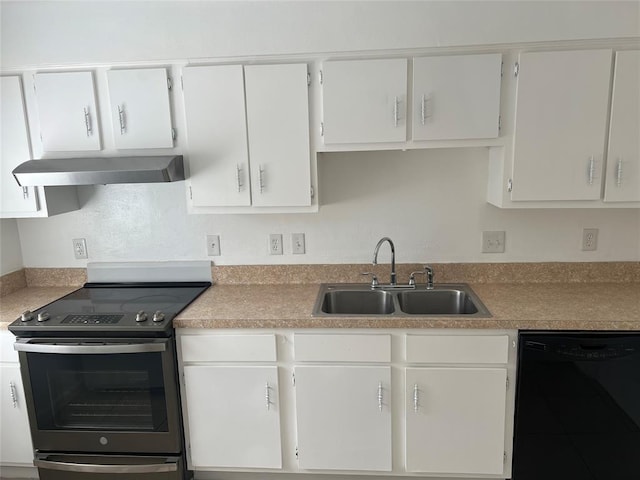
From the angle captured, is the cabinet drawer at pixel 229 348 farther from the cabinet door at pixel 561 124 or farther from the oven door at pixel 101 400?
the cabinet door at pixel 561 124

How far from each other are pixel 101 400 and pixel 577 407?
217cm

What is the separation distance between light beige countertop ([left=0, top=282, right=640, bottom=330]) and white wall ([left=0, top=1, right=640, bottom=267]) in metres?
0.21

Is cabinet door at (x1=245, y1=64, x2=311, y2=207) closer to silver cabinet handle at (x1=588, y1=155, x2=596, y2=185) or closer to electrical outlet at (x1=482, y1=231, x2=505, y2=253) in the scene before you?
electrical outlet at (x1=482, y1=231, x2=505, y2=253)

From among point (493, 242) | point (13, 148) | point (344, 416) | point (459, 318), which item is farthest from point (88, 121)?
point (493, 242)

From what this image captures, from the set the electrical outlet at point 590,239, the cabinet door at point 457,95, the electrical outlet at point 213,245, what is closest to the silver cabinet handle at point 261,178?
the electrical outlet at point 213,245

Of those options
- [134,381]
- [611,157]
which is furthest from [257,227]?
[611,157]

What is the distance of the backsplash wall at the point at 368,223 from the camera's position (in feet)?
8.20

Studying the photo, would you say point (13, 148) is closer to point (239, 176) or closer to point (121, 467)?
point (239, 176)

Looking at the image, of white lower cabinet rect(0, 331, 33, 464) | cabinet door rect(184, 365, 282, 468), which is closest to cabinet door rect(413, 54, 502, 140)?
cabinet door rect(184, 365, 282, 468)

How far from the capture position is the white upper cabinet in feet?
7.22

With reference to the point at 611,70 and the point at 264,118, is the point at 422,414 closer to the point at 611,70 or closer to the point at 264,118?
the point at 264,118

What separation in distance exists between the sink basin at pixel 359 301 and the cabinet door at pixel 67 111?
145 centimetres

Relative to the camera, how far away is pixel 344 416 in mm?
2158

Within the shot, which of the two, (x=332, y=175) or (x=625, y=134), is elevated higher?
(x=625, y=134)
